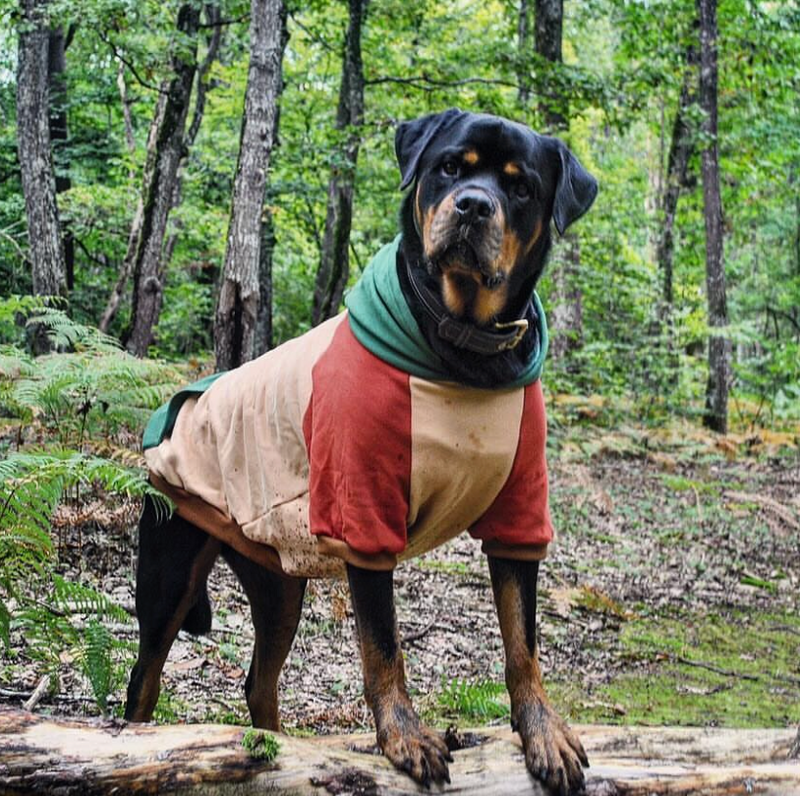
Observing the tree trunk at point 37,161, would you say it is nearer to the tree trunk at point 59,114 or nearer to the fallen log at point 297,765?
the tree trunk at point 59,114

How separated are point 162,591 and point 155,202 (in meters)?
6.74

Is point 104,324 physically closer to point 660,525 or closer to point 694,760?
point 660,525

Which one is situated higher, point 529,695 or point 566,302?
point 566,302

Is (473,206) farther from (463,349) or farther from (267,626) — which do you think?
(267,626)

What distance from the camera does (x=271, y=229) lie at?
14.4 metres

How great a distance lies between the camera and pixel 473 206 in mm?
2789

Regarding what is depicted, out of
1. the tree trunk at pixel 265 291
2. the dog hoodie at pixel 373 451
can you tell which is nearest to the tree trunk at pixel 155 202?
the tree trunk at pixel 265 291

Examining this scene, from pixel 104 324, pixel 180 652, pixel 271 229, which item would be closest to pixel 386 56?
pixel 271 229

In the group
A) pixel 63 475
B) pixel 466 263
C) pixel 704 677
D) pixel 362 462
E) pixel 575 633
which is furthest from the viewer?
pixel 575 633

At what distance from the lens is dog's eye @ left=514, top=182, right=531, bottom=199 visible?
3.02 m

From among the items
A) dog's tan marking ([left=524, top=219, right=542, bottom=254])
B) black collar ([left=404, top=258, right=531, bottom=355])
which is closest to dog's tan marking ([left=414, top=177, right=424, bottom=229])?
black collar ([left=404, top=258, right=531, bottom=355])

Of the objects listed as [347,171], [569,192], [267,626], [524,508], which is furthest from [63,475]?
[347,171]

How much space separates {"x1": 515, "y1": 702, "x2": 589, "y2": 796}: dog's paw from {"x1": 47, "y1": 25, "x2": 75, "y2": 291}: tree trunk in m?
11.8

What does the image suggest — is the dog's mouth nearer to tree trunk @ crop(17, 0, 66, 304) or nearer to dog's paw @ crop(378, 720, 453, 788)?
dog's paw @ crop(378, 720, 453, 788)
